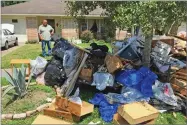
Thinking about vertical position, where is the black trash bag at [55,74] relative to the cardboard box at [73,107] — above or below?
above

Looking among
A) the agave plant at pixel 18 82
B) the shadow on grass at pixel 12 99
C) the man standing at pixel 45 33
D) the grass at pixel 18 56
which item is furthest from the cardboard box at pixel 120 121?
the man standing at pixel 45 33

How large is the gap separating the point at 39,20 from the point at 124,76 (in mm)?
16489

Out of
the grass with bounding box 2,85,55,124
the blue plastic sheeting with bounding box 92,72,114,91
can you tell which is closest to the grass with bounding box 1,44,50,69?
the grass with bounding box 2,85,55,124

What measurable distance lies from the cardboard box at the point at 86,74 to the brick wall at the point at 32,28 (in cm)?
1491

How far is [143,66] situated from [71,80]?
1.84 m

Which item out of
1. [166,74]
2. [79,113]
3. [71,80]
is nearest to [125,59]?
[166,74]

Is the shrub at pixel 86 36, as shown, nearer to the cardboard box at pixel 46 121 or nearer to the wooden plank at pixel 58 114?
the wooden plank at pixel 58 114

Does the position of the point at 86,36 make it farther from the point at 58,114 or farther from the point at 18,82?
the point at 58,114

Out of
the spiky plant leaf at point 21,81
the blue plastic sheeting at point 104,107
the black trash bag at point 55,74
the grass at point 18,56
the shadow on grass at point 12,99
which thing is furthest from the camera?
the grass at point 18,56

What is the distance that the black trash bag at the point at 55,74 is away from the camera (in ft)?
21.9

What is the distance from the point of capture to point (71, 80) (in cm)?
636

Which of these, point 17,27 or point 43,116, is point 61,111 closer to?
point 43,116

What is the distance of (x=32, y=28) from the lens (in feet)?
67.8

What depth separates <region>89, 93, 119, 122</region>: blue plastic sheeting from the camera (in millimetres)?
5310
